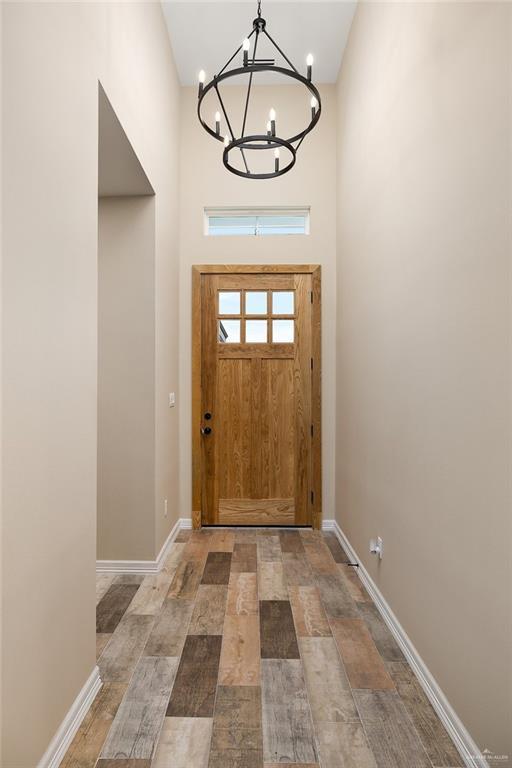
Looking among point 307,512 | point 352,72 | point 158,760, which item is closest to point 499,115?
point 158,760

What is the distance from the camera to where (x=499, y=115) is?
1.28 m

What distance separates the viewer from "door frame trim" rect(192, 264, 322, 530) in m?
3.79

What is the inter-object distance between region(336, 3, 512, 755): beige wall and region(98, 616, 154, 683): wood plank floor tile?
4.02 feet

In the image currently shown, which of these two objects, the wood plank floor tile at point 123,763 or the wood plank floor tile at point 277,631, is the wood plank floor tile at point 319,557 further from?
the wood plank floor tile at point 123,763

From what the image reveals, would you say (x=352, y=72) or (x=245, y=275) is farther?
(x=245, y=275)

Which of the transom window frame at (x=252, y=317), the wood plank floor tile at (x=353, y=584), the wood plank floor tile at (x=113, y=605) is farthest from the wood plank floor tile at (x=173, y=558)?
the transom window frame at (x=252, y=317)

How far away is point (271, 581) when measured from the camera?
274 cm

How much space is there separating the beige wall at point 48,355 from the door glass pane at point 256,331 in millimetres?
2081

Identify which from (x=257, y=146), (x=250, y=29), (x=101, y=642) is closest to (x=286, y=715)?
(x=101, y=642)

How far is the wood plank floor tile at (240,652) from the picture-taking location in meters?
1.83

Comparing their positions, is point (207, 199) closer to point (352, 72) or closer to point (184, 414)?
point (352, 72)

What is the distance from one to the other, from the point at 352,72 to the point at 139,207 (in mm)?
1877

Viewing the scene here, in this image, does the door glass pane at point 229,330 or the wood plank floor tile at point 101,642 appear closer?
the wood plank floor tile at point 101,642

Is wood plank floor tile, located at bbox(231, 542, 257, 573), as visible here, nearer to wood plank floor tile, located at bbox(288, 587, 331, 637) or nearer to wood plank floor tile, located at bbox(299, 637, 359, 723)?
wood plank floor tile, located at bbox(288, 587, 331, 637)
